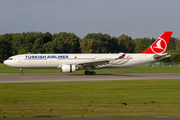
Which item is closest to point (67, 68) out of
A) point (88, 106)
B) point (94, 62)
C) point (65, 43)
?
point (94, 62)

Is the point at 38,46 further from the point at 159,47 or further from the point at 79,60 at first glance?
the point at 159,47

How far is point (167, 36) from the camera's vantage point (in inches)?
1588

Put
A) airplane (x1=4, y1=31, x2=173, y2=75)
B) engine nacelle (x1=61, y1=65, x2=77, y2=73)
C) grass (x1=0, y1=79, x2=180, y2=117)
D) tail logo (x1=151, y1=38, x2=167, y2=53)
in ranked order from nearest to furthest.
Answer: grass (x1=0, y1=79, x2=180, y2=117) < engine nacelle (x1=61, y1=65, x2=77, y2=73) < airplane (x1=4, y1=31, x2=173, y2=75) < tail logo (x1=151, y1=38, x2=167, y2=53)

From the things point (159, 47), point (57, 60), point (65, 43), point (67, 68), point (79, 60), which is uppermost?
point (65, 43)

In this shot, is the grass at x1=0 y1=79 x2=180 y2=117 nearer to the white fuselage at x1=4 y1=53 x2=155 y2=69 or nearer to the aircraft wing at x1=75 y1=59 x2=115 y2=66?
the aircraft wing at x1=75 y1=59 x2=115 y2=66

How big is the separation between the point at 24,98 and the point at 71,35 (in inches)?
4356

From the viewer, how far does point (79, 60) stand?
37906 millimetres

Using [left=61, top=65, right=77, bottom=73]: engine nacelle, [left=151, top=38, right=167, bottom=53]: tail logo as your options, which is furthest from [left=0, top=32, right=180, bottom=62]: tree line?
[left=61, top=65, right=77, bottom=73]: engine nacelle

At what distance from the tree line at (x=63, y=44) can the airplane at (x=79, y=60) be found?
6630 centimetres

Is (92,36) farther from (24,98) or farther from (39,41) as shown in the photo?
(24,98)

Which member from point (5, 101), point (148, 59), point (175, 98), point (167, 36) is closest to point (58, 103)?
point (5, 101)

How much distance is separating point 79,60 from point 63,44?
268ft

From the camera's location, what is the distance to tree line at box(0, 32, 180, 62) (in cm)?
11219

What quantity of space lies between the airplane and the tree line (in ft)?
218
